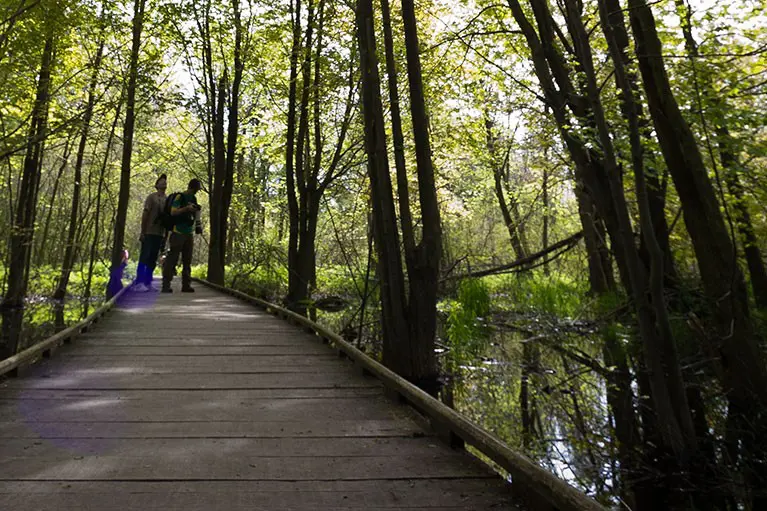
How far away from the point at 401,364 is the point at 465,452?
2758 millimetres

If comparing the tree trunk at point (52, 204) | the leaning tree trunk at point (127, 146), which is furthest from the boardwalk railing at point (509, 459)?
the tree trunk at point (52, 204)

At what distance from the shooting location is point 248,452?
279 centimetres

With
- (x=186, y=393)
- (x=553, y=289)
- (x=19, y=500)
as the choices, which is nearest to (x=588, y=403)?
(x=186, y=393)

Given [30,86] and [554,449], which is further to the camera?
[30,86]

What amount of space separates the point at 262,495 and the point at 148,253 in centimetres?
862

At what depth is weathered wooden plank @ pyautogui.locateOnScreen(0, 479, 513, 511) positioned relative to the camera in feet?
7.09

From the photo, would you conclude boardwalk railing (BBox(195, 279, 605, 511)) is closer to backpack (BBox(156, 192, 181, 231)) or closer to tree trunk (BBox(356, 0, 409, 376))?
tree trunk (BBox(356, 0, 409, 376))

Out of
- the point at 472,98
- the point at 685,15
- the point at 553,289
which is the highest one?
the point at 472,98

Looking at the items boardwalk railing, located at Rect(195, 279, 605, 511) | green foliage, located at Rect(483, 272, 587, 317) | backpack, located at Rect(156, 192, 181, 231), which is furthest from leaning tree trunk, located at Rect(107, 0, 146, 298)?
boardwalk railing, located at Rect(195, 279, 605, 511)

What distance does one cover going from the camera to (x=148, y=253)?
391 inches

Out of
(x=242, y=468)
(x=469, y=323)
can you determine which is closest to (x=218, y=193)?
(x=469, y=323)

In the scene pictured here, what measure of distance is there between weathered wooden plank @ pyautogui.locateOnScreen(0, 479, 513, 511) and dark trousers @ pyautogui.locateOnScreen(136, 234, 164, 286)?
7730 millimetres

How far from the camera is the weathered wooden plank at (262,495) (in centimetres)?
216

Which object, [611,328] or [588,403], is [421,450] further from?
[611,328]
